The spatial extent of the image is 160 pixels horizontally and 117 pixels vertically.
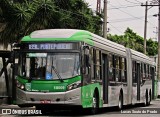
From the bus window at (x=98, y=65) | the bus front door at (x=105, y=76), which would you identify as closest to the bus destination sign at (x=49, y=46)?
the bus window at (x=98, y=65)

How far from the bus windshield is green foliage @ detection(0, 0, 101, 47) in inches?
235

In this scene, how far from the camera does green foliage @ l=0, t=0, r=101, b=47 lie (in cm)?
2295

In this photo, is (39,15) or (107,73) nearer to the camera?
(107,73)

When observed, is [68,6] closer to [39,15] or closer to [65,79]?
[39,15]

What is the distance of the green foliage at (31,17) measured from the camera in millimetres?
22953

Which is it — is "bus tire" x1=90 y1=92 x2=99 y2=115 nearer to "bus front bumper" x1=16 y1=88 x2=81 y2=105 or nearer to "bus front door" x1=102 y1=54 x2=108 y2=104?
"bus front door" x1=102 y1=54 x2=108 y2=104

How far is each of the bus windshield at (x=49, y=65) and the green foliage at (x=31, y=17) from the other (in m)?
5.98

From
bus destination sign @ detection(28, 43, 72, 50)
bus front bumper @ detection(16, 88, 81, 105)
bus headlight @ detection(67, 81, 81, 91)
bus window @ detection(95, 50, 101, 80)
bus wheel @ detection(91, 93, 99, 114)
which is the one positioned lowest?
bus wheel @ detection(91, 93, 99, 114)

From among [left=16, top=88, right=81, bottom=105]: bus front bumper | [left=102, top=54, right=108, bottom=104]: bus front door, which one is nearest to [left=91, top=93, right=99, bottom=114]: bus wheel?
[left=102, top=54, right=108, bottom=104]: bus front door

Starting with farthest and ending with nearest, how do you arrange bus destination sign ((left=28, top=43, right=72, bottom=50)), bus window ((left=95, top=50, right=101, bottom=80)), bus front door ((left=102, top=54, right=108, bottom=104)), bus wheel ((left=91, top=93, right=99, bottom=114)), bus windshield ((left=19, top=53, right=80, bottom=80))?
1. bus front door ((left=102, top=54, right=108, bottom=104))
2. bus window ((left=95, top=50, right=101, bottom=80))
3. bus wheel ((left=91, top=93, right=99, bottom=114))
4. bus destination sign ((left=28, top=43, right=72, bottom=50))
5. bus windshield ((left=19, top=53, right=80, bottom=80))

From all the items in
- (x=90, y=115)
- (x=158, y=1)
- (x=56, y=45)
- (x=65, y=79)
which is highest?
(x=158, y=1)

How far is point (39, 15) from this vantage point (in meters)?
24.5

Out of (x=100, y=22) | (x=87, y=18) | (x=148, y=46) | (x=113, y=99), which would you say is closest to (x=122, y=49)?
(x=113, y=99)

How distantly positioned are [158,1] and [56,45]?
3529cm
